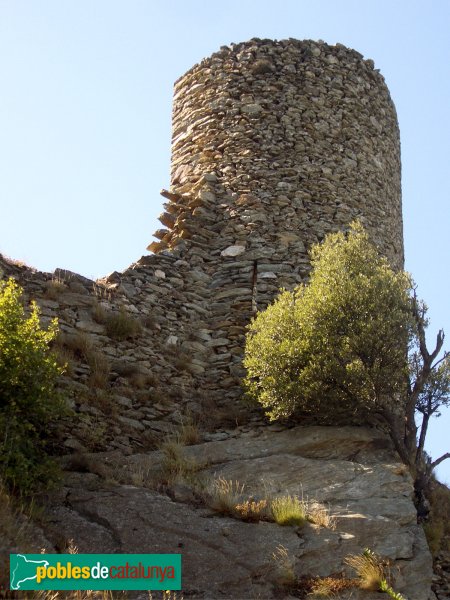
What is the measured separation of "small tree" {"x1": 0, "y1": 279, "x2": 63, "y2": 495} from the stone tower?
147 inches

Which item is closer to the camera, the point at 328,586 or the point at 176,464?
the point at 328,586

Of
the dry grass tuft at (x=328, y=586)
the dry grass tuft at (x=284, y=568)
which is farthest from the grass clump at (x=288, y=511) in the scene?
the dry grass tuft at (x=328, y=586)

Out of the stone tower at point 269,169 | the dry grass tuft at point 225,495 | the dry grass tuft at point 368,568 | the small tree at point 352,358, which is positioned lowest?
the dry grass tuft at point 368,568

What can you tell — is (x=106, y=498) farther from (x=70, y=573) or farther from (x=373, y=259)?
(x=373, y=259)

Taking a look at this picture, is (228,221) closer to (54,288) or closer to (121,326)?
(121,326)

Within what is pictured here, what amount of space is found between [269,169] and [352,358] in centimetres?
410

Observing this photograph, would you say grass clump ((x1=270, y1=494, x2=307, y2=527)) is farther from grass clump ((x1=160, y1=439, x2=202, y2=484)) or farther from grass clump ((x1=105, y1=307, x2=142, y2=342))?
grass clump ((x1=105, y1=307, x2=142, y2=342))

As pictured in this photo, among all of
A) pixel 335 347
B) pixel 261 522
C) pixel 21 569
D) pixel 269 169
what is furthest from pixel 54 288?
pixel 21 569

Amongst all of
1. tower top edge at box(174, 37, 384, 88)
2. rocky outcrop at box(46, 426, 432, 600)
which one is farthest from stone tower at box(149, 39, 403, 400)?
rocky outcrop at box(46, 426, 432, 600)

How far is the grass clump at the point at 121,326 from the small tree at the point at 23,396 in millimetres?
2508

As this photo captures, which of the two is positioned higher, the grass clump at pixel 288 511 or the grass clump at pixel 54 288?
the grass clump at pixel 54 288

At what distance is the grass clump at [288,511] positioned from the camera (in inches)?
315

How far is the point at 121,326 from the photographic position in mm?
11188

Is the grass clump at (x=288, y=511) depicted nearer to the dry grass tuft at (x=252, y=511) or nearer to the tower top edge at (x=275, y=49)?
the dry grass tuft at (x=252, y=511)
